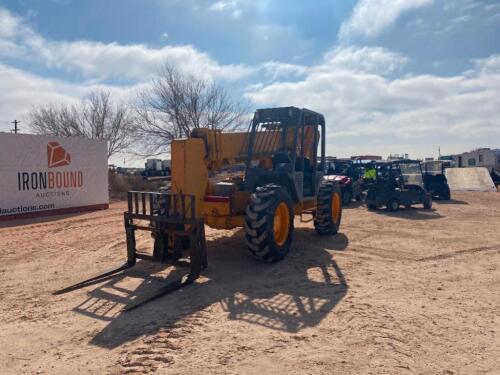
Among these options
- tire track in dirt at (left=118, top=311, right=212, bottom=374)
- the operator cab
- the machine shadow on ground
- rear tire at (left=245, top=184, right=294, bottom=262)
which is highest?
the operator cab

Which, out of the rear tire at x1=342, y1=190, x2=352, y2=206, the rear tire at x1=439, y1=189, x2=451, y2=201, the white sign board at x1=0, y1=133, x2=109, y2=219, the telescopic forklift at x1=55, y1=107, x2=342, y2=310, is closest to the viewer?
the telescopic forklift at x1=55, y1=107, x2=342, y2=310

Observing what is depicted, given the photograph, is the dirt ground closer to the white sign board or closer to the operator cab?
the operator cab

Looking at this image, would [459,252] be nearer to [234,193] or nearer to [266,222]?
[266,222]

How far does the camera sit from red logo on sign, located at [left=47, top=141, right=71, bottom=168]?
15.1 meters

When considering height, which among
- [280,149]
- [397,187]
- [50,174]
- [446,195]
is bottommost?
[446,195]

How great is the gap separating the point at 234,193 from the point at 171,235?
142 centimetres

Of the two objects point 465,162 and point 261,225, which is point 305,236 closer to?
point 261,225

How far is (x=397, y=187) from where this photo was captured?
16.5 metres

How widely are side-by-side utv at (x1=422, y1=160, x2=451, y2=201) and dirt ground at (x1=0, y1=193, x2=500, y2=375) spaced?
40.4 feet

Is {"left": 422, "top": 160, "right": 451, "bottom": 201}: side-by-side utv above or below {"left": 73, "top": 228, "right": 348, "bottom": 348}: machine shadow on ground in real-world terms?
above

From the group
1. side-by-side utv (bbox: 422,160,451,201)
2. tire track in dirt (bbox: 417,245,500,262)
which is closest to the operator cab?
tire track in dirt (bbox: 417,245,500,262)

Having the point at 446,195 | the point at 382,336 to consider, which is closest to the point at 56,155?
the point at 382,336

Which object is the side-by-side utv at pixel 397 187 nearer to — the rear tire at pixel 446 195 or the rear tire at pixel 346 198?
the rear tire at pixel 346 198

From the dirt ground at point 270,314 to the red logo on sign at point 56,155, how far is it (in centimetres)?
693
